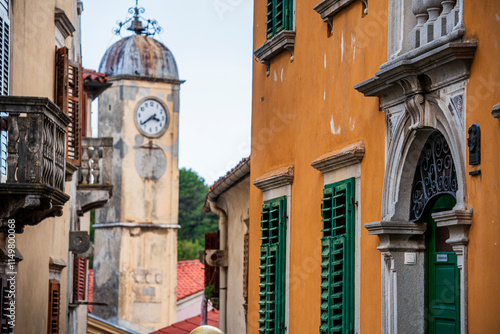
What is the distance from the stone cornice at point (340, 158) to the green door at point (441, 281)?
1243 mm

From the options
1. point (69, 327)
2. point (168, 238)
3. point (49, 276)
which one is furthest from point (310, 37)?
point (168, 238)

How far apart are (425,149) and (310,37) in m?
3.29

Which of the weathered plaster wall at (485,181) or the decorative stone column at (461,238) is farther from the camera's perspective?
the decorative stone column at (461,238)

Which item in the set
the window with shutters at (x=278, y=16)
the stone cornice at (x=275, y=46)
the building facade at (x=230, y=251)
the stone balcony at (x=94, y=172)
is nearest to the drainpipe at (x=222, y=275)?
the building facade at (x=230, y=251)

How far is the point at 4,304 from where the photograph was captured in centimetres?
1241

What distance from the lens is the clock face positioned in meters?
36.7

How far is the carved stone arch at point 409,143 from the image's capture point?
25.0ft

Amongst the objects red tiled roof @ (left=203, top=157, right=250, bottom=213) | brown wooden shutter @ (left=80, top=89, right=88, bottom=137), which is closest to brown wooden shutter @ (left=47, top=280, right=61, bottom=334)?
red tiled roof @ (left=203, top=157, right=250, bottom=213)

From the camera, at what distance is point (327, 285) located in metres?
10.1

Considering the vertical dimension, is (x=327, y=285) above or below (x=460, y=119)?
below

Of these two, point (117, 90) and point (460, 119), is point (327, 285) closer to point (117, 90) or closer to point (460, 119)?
point (460, 119)

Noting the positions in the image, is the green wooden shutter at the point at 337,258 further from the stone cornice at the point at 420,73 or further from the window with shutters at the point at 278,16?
the window with shutters at the point at 278,16

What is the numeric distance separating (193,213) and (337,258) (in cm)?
6518

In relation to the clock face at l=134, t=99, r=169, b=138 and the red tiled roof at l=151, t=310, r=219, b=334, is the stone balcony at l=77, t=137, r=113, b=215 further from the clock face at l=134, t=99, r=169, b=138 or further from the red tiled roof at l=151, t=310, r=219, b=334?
the clock face at l=134, t=99, r=169, b=138
